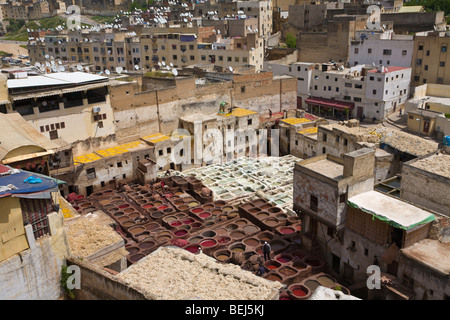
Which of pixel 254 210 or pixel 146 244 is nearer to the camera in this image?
pixel 146 244

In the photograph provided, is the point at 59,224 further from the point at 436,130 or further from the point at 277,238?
the point at 436,130

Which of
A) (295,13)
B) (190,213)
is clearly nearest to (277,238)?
(190,213)

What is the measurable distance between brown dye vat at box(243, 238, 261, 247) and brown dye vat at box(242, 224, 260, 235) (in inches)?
40.6

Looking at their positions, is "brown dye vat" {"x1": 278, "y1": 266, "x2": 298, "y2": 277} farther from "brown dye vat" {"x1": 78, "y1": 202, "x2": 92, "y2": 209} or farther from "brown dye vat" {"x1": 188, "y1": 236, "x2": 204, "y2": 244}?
"brown dye vat" {"x1": 78, "y1": 202, "x2": 92, "y2": 209}

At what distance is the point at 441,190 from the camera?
2294cm

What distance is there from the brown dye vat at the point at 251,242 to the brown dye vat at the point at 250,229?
1031mm

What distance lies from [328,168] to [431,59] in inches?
1364

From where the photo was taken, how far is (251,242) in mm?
25594

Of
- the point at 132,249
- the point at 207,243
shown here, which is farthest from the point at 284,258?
the point at 132,249

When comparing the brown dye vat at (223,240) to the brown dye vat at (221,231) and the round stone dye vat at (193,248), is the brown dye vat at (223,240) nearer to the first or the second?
the brown dye vat at (221,231)

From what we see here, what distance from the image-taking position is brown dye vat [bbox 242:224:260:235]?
88.5ft

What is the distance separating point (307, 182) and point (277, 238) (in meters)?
4.57

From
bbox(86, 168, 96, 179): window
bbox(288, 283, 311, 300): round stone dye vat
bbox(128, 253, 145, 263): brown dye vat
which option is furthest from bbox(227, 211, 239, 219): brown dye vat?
bbox(86, 168, 96, 179): window

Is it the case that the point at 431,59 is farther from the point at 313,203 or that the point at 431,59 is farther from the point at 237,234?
the point at 237,234
